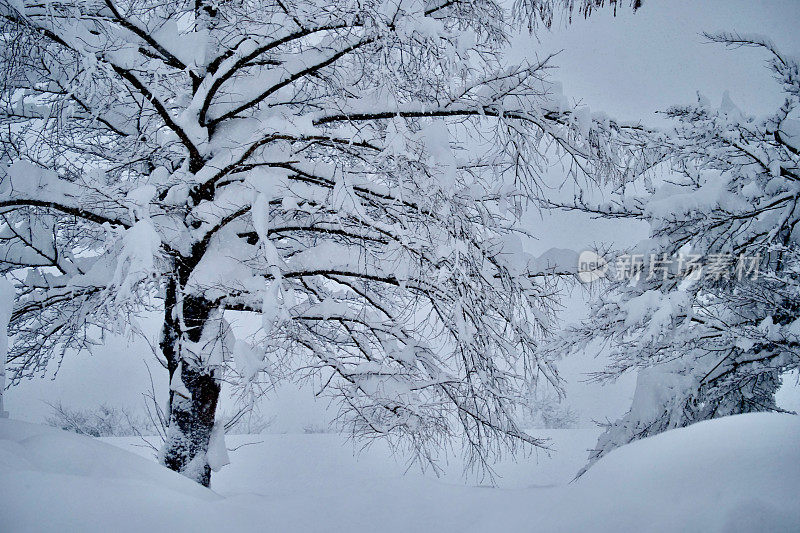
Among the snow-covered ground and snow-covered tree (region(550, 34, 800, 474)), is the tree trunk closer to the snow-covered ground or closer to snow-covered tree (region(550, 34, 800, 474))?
the snow-covered ground

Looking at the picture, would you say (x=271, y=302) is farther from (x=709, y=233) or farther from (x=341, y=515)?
(x=709, y=233)

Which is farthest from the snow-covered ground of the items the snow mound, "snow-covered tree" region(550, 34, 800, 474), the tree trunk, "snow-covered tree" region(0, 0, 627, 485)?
"snow-covered tree" region(550, 34, 800, 474)

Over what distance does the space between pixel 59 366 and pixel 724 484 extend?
17.9 feet

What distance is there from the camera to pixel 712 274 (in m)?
5.57

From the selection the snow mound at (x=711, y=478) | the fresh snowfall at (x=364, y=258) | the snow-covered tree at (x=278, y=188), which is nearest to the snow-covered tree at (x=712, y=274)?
the fresh snowfall at (x=364, y=258)

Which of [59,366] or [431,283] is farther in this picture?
[59,366]

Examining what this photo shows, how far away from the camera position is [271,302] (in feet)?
8.68

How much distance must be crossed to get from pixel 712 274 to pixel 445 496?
5.43 meters

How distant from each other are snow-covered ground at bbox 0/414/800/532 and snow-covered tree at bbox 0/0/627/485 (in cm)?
122

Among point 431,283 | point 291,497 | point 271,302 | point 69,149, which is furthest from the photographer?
point 69,149

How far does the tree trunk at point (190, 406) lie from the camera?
11.9ft

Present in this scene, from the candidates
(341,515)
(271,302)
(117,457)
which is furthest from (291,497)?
(271,302)

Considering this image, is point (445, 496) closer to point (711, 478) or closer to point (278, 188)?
point (711, 478)

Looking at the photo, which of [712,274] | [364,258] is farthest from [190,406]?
[712,274]
